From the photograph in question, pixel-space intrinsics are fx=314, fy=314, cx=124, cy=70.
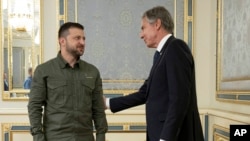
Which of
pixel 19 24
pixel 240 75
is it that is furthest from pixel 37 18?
pixel 240 75

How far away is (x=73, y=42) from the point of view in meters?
1.98

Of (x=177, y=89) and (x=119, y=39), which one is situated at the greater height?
(x=119, y=39)

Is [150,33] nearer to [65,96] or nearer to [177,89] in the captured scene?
[177,89]

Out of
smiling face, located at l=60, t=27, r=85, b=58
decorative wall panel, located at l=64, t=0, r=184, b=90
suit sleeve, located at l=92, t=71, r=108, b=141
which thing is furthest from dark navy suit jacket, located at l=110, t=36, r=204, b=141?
decorative wall panel, located at l=64, t=0, r=184, b=90

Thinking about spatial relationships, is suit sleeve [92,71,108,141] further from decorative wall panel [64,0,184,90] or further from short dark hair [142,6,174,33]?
decorative wall panel [64,0,184,90]

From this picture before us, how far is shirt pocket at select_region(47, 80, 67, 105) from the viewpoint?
1919 mm

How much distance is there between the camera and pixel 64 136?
6.27 ft

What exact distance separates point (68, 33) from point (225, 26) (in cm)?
154

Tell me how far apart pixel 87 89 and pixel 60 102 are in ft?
0.62

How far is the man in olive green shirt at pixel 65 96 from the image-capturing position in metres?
1.91

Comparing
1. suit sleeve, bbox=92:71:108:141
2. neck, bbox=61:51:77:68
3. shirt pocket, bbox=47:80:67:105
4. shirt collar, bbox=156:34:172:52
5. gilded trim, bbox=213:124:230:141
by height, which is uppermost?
shirt collar, bbox=156:34:172:52

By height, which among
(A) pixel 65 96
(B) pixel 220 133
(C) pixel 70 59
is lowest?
(B) pixel 220 133

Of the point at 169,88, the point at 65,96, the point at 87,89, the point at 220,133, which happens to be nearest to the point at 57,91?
the point at 65,96

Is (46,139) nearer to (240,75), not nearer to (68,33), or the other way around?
(68,33)
